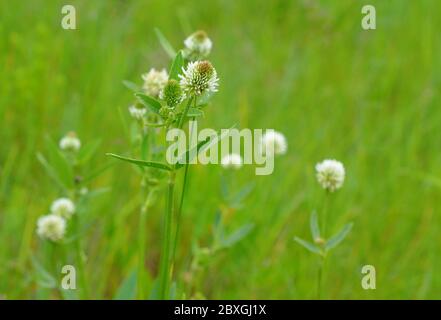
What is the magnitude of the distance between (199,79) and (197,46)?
1.62ft

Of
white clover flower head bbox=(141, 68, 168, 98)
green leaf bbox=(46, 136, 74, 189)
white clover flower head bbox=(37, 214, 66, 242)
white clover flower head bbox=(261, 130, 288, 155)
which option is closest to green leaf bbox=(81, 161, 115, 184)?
green leaf bbox=(46, 136, 74, 189)

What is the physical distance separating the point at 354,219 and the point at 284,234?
12.0 inches

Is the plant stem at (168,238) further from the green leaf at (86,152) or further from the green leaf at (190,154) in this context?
the green leaf at (86,152)

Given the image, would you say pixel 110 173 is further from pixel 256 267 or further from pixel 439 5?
pixel 439 5

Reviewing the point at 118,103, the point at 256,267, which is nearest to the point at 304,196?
the point at 256,267

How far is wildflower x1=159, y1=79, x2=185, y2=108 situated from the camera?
1.41 m

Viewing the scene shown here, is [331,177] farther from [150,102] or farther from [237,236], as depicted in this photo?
[150,102]

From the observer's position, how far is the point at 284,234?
259 centimetres

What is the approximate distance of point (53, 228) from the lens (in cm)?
201

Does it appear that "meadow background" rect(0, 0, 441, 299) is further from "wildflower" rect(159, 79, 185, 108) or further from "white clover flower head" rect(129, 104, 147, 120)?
"wildflower" rect(159, 79, 185, 108)

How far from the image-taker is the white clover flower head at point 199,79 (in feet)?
4.59

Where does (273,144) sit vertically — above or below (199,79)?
above

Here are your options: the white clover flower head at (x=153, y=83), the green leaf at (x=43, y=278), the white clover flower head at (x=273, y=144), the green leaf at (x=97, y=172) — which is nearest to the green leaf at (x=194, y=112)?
the white clover flower head at (x=153, y=83)

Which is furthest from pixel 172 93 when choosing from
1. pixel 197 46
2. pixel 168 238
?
pixel 197 46
